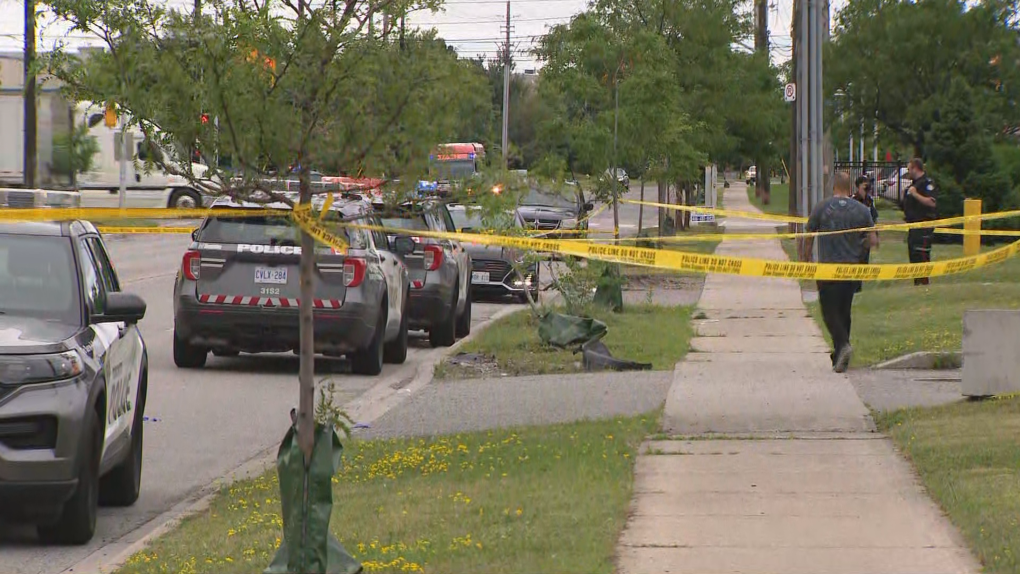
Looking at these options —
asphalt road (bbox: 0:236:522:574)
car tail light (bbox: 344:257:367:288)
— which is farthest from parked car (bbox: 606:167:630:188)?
car tail light (bbox: 344:257:367:288)

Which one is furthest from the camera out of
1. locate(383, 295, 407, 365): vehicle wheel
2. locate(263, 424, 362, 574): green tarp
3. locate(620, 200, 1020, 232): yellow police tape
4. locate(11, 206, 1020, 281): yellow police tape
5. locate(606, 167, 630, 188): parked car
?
locate(606, 167, 630, 188): parked car

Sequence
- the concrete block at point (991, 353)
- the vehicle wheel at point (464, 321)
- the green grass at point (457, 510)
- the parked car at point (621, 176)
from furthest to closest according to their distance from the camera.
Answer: the parked car at point (621, 176), the vehicle wheel at point (464, 321), the concrete block at point (991, 353), the green grass at point (457, 510)

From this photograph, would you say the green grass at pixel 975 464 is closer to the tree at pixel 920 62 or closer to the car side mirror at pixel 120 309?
the car side mirror at pixel 120 309

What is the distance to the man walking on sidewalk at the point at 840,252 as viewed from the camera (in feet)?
41.4

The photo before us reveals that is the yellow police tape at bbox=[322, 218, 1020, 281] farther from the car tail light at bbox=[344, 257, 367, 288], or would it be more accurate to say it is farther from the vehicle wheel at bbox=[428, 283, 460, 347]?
the vehicle wheel at bbox=[428, 283, 460, 347]

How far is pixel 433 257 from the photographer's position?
16.7 m

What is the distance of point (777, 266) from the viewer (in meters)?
10.6

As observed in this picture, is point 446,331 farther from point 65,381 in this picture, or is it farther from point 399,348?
point 65,381

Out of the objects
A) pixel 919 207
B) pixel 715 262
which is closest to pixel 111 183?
pixel 919 207

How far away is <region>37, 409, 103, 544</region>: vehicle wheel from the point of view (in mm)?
7367

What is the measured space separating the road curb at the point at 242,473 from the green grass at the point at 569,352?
374 millimetres

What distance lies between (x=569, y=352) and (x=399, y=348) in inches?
71.4

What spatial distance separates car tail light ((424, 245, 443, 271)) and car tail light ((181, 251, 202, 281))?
3.50 metres

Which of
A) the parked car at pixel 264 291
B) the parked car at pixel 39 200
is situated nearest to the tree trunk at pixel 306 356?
the parked car at pixel 39 200
